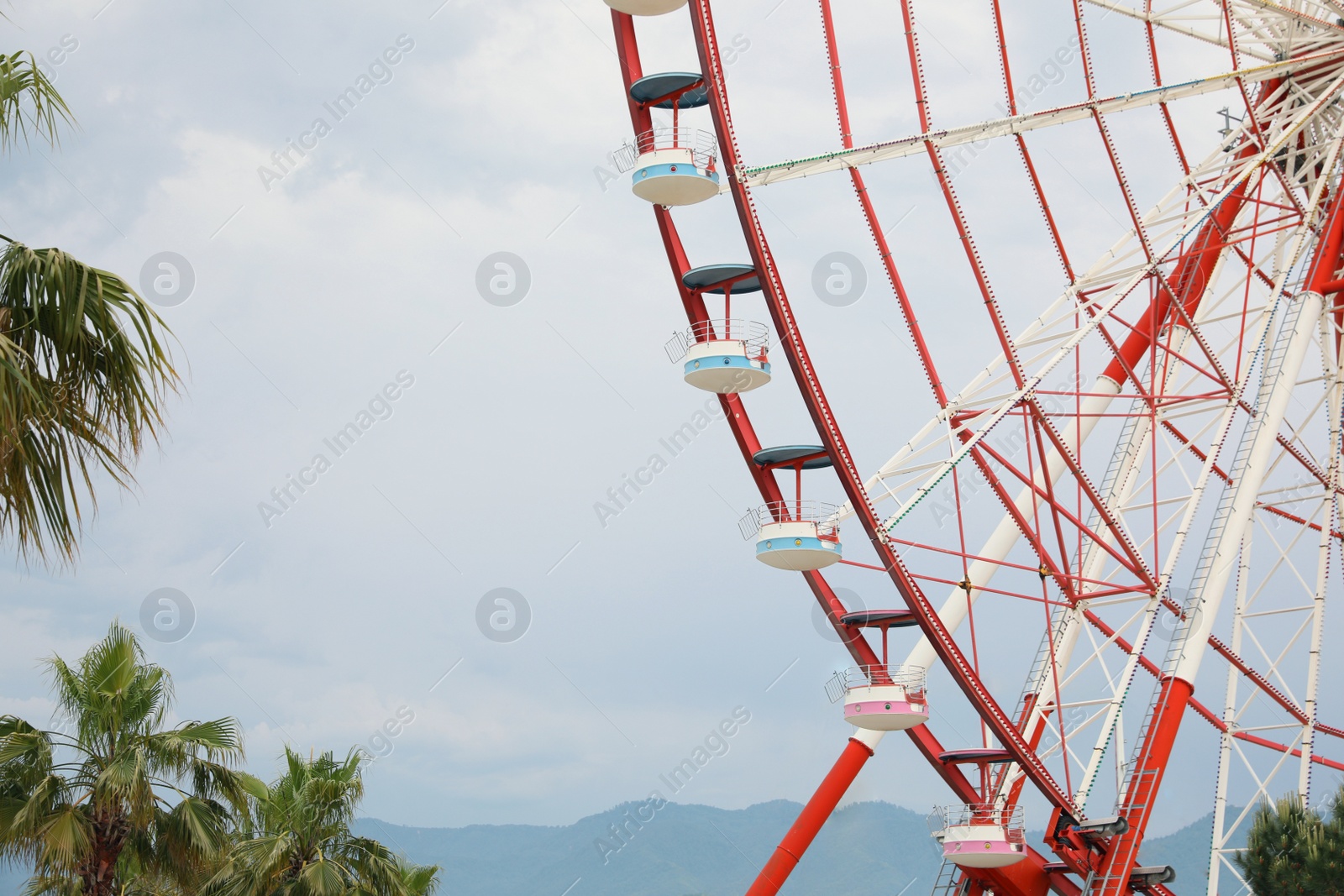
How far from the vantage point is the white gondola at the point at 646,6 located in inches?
998

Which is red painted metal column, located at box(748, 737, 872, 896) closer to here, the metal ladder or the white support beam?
the metal ladder

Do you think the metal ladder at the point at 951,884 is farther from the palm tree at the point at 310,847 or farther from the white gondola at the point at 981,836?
the palm tree at the point at 310,847

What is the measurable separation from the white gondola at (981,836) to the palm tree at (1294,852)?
17.3 feet

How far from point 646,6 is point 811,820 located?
1463 cm

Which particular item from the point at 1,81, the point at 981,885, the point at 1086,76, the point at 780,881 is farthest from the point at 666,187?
the point at 1,81

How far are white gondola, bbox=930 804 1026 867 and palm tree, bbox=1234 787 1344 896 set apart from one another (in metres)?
5.28

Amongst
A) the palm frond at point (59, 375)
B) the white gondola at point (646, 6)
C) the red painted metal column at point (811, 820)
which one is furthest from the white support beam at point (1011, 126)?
the palm frond at point (59, 375)

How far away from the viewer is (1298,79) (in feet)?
108

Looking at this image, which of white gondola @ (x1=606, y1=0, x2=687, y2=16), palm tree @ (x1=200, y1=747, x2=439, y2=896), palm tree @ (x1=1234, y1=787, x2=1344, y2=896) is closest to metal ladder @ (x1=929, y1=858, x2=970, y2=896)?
palm tree @ (x1=1234, y1=787, x2=1344, y2=896)

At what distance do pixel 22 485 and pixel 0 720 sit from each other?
9.78 meters

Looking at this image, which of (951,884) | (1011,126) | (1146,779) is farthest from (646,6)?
(951,884)

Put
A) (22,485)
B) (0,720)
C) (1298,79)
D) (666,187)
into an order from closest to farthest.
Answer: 1. (22,485)
2. (0,720)
3. (666,187)
4. (1298,79)

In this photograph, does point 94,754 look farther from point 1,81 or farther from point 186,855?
point 1,81

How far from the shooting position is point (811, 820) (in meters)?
27.5
